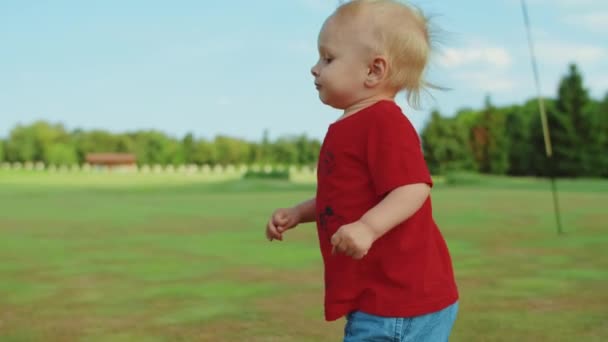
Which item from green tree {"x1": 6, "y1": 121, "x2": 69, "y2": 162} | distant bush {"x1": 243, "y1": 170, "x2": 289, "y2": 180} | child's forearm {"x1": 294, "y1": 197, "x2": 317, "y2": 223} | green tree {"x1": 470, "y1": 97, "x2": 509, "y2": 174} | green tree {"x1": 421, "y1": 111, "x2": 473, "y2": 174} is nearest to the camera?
child's forearm {"x1": 294, "y1": 197, "x2": 317, "y2": 223}

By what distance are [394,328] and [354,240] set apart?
12.0 inches

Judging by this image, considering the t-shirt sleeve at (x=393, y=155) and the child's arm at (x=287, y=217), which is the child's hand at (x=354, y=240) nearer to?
the t-shirt sleeve at (x=393, y=155)

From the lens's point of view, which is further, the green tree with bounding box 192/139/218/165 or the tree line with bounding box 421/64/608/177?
the green tree with bounding box 192/139/218/165

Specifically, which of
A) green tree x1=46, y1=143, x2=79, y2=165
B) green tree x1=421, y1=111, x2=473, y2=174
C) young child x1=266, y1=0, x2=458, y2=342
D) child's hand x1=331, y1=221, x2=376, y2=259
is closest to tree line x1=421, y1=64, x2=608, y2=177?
green tree x1=421, y1=111, x2=473, y2=174

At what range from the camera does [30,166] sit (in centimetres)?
6184

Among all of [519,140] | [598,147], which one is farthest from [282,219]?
[519,140]

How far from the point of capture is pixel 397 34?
6.27ft

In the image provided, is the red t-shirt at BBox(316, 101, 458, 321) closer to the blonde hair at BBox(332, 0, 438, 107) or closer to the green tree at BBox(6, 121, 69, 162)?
the blonde hair at BBox(332, 0, 438, 107)

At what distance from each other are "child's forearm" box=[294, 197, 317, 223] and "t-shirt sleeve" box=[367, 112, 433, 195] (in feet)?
1.18

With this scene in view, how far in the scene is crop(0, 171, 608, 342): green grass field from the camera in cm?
322

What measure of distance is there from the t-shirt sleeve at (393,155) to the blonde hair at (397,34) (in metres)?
0.14

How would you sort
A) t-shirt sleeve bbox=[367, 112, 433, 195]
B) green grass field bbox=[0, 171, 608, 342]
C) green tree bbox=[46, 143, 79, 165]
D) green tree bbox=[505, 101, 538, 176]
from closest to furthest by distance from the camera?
1. t-shirt sleeve bbox=[367, 112, 433, 195]
2. green grass field bbox=[0, 171, 608, 342]
3. green tree bbox=[505, 101, 538, 176]
4. green tree bbox=[46, 143, 79, 165]

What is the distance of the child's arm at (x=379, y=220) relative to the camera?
171 centimetres

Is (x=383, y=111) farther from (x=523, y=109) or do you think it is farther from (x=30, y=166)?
(x=30, y=166)
